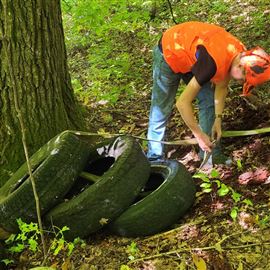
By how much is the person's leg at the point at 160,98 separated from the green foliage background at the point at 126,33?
178 centimetres

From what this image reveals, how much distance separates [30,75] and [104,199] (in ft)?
4.77

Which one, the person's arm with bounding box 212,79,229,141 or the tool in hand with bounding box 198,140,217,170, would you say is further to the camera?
the tool in hand with bounding box 198,140,217,170

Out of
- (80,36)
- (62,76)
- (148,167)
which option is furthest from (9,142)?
(80,36)

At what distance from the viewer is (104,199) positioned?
332cm

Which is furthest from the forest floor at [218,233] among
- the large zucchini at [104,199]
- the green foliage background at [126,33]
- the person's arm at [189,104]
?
the green foliage background at [126,33]

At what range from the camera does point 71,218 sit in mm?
3338

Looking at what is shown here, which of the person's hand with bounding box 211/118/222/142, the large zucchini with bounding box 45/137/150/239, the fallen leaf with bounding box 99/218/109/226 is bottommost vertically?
the fallen leaf with bounding box 99/218/109/226

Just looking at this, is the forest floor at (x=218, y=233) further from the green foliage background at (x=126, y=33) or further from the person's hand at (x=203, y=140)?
the green foliage background at (x=126, y=33)

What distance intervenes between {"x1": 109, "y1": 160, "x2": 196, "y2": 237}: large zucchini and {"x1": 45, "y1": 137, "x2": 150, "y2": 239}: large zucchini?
0.10 metres

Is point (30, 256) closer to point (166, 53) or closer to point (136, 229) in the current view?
point (136, 229)

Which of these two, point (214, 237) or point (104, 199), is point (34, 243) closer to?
point (104, 199)

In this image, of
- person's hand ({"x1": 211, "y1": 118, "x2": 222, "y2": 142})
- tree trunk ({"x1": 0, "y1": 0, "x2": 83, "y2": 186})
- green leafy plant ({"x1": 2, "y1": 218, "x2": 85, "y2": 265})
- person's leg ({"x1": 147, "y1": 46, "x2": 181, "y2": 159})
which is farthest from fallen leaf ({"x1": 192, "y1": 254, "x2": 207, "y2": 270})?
tree trunk ({"x1": 0, "y1": 0, "x2": 83, "y2": 186})

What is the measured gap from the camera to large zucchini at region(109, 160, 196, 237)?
336 cm

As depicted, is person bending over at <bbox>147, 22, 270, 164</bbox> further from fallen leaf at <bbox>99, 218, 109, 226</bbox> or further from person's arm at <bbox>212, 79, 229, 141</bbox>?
fallen leaf at <bbox>99, 218, 109, 226</bbox>
